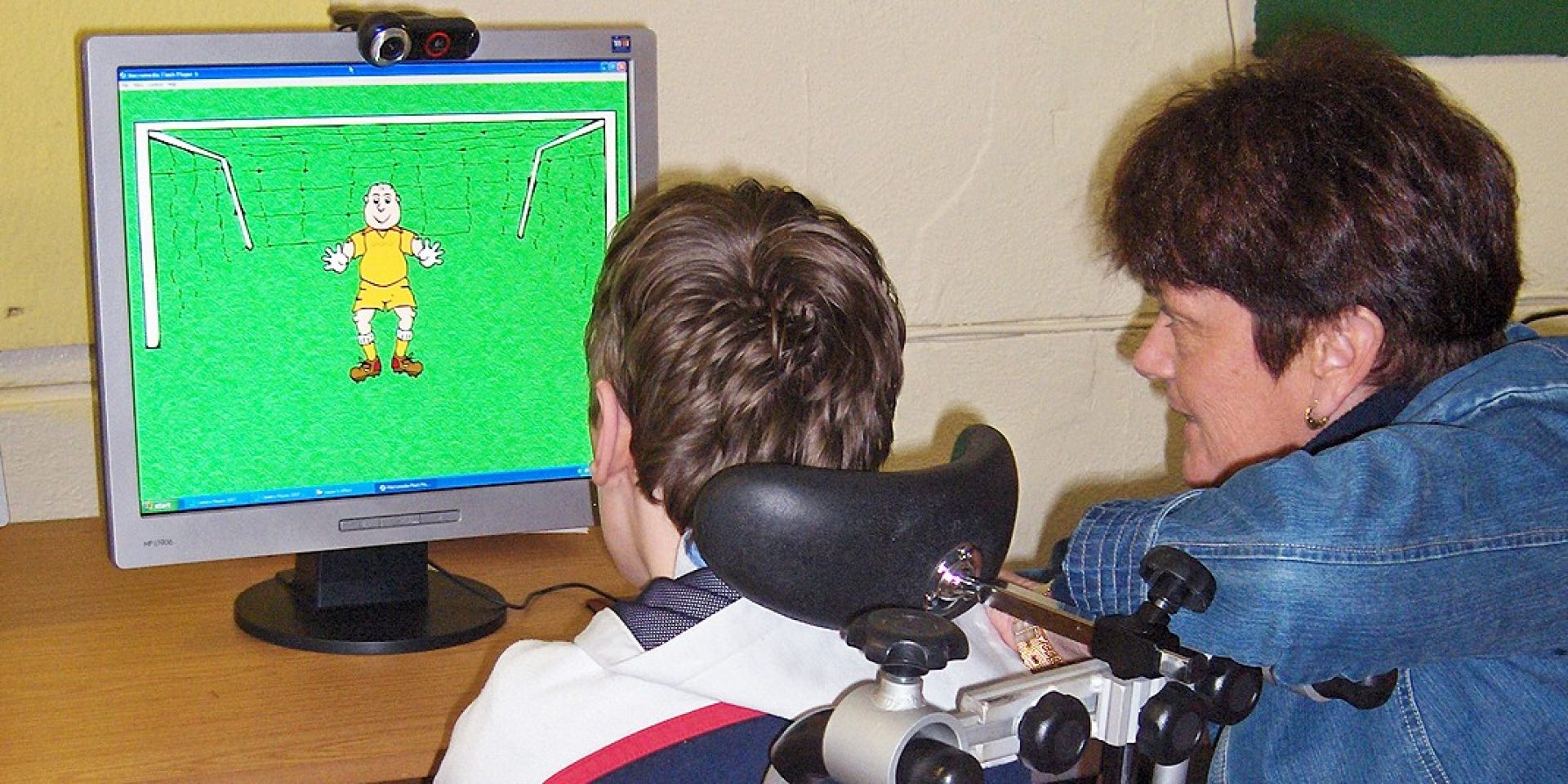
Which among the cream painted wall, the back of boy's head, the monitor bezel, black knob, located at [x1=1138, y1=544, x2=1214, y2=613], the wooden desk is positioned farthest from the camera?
the cream painted wall

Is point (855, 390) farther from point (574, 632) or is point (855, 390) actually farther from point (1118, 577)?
point (574, 632)

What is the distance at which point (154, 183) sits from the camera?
4.42ft

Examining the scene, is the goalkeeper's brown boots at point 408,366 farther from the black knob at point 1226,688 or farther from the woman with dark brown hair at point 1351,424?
the black knob at point 1226,688

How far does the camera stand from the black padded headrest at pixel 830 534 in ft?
2.60

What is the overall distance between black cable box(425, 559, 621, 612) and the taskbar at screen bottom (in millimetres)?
96

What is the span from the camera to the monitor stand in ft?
4.61

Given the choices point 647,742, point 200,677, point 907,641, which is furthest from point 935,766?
point 200,677

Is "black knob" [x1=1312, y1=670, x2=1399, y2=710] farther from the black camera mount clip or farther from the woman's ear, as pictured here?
the woman's ear

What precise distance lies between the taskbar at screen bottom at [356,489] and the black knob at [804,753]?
735mm

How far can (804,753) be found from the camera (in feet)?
2.60

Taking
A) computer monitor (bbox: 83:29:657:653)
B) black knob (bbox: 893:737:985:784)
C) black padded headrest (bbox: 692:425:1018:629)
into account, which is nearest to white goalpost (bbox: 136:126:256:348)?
computer monitor (bbox: 83:29:657:653)

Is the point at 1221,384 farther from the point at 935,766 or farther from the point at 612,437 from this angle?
the point at 935,766

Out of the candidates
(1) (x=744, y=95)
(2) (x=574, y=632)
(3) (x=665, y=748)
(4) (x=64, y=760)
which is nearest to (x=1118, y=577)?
(3) (x=665, y=748)

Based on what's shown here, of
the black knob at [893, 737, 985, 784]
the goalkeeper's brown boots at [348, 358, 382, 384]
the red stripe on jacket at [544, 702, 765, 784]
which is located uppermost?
the goalkeeper's brown boots at [348, 358, 382, 384]
